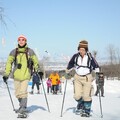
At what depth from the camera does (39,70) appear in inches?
376

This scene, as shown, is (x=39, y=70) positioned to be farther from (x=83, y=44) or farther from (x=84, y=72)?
(x=83, y=44)

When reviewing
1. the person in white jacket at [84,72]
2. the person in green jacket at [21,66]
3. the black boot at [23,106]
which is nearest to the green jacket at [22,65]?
the person in green jacket at [21,66]

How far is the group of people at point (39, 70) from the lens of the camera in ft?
30.9

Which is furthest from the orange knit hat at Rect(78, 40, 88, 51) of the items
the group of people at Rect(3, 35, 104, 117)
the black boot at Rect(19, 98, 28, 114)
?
the black boot at Rect(19, 98, 28, 114)

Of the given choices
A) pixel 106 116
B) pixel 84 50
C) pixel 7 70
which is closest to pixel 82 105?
pixel 106 116

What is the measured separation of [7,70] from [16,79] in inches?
12.7

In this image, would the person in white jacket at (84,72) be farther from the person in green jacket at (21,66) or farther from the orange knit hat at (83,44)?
the person in green jacket at (21,66)

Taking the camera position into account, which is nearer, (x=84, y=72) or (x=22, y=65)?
(x=22, y=65)

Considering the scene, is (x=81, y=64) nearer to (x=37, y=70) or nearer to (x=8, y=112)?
(x=37, y=70)

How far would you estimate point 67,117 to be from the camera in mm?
9469

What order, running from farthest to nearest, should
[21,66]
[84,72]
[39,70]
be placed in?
[84,72], [39,70], [21,66]

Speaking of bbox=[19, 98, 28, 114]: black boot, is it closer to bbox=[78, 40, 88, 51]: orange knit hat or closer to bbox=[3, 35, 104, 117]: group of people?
bbox=[3, 35, 104, 117]: group of people

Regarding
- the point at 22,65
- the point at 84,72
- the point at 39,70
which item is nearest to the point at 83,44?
the point at 84,72

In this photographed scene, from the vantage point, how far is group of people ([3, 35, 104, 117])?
370 inches
